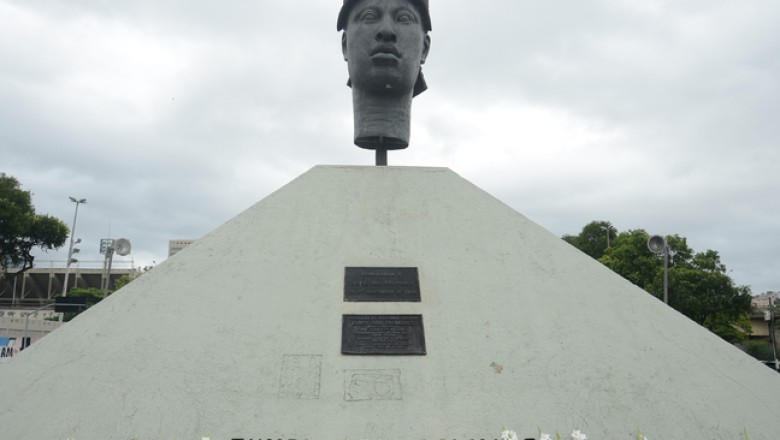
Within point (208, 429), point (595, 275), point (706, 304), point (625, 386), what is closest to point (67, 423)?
point (208, 429)

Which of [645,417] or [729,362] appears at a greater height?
[729,362]

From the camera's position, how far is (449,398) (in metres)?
4.79

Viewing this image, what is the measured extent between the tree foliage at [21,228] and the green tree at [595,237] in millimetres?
34837

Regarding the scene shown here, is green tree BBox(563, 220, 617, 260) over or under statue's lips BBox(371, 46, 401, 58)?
over

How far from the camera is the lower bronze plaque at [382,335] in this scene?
517 centimetres

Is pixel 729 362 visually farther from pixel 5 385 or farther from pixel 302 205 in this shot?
pixel 5 385

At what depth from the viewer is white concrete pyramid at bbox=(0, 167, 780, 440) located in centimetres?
467

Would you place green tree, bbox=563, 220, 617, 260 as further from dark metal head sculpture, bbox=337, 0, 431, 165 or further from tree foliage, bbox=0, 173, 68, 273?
dark metal head sculpture, bbox=337, 0, 431, 165

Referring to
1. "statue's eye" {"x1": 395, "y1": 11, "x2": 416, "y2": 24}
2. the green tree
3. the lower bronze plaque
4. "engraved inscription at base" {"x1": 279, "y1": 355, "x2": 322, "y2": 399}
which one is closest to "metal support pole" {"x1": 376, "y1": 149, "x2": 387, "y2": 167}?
"statue's eye" {"x1": 395, "y1": 11, "x2": 416, "y2": 24}

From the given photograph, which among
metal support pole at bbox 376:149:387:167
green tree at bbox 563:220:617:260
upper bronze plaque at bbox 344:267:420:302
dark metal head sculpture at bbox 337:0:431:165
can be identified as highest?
green tree at bbox 563:220:617:260

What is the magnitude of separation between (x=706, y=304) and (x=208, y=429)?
91.7ft

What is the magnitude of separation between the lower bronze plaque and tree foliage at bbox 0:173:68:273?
32.5 m

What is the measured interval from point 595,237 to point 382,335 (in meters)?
42.8

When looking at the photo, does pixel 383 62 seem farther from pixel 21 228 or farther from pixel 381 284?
pixel 21 228
